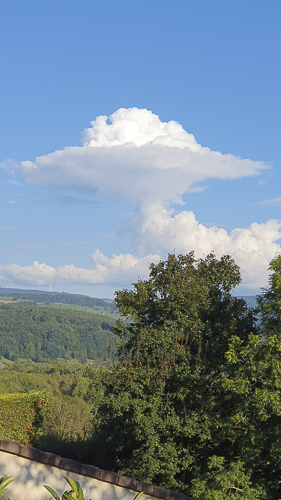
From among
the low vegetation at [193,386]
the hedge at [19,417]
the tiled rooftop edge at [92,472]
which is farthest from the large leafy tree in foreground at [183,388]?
the tiled rooftop edge at [92,472]

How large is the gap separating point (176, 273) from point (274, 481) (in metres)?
13.5

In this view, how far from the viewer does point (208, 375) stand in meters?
25.8

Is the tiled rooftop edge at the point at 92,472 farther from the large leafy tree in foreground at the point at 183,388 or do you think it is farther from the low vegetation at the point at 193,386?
the large leafy tree in foreground at the point at 183,388

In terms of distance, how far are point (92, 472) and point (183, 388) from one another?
15584mm

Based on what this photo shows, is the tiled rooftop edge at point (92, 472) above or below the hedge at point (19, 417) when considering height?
above

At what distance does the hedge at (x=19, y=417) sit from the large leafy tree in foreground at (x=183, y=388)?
13.3 feet

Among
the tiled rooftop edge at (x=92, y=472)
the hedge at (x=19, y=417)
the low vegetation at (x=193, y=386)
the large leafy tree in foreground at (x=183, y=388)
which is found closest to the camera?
the tiled rooftop edge at (x=92, y=472)

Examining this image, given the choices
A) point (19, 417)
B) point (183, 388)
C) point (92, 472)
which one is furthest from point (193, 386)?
point (92, 472)

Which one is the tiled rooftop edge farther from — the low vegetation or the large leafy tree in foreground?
the large leafy tree in foreground

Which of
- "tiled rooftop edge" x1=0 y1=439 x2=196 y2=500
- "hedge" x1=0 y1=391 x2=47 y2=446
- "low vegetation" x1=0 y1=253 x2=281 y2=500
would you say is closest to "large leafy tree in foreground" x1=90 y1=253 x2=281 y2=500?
"low vegetation" x1=0 y1=253 x2=281 y2=500

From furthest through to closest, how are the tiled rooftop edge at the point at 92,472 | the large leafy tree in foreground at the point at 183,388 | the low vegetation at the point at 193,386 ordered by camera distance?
the large leafy tree in foreground at the point at 183,388 → the low vegetation at the point at 193,386 → the tiled rooftop edge at the point at 92,472

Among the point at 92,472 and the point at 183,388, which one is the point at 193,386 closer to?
the point at 183,388

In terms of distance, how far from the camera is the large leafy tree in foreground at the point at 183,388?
2067 cm

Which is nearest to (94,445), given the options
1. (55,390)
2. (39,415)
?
(39,415)
